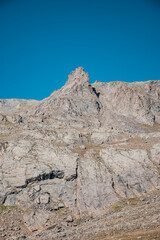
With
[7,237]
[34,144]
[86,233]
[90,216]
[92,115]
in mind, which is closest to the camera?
[86,233]

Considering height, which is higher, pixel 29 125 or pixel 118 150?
pixel 29 125

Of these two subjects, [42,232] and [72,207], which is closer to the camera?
[42,232]

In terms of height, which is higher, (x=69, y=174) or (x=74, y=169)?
(x=74, y=169)

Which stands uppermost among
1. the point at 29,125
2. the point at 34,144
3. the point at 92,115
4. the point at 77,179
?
the point at 92,115

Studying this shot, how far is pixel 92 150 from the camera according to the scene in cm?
9450

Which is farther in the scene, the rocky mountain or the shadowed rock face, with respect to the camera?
the shadowed rock face

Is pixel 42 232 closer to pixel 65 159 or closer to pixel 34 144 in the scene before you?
pixel 65 159

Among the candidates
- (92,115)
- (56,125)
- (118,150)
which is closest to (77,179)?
(118,150)

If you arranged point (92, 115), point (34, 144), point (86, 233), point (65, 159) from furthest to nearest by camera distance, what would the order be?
point (92, 115) → point (34, 144) → point (65, 159) → point (86, 233)

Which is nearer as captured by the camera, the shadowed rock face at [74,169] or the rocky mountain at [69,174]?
the rocky mountain at [69,174]

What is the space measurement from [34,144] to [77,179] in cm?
2726

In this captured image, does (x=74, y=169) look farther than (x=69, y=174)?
Yes

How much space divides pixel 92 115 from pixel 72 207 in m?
124

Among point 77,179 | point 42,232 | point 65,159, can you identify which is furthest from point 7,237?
point 65,159
